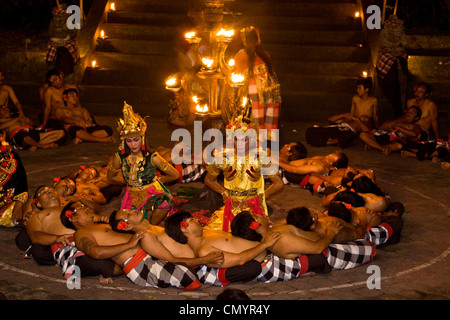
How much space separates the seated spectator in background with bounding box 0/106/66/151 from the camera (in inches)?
463

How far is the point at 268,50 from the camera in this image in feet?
50.1

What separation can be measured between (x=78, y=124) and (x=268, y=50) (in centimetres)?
497

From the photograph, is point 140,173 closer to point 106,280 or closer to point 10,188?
point 106,280

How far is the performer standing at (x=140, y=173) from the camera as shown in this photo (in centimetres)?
771

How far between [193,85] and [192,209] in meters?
1.62

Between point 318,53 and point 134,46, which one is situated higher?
point 134,46

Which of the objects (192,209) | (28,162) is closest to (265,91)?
(192,209)

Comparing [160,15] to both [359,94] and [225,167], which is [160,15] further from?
[225,167]

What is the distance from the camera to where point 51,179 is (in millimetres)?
10117

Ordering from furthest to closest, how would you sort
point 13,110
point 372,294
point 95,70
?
point 95,70
point 13,110
point 372,294

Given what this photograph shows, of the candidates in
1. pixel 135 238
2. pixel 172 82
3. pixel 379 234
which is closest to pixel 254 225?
pixel 135 238

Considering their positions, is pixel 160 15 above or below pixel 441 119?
above

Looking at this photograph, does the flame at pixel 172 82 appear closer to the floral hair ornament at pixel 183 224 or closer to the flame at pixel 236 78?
the flame at pixel 236 78

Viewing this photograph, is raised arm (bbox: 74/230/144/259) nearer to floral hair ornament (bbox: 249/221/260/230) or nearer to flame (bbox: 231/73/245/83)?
floral hair ornament (bbox: 249/221/260/230)
